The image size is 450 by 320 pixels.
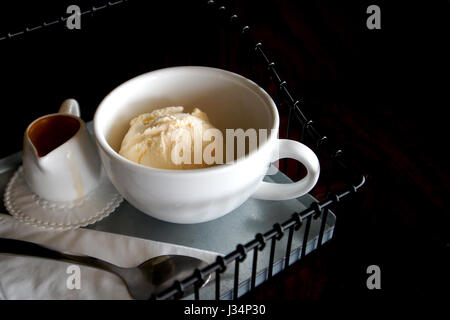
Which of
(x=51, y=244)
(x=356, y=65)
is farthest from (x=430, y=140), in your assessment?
(x=51, y=244)

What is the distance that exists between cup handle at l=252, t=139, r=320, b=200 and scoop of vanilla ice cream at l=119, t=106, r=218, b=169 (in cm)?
6

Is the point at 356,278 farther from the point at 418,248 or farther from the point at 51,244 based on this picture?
the point at 51,244

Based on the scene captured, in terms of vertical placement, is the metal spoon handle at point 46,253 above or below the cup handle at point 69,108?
below

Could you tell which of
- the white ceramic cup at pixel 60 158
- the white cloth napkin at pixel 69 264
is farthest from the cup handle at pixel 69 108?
the white cloth napkin at pixel 69 264

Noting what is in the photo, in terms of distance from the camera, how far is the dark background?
0.48 metres

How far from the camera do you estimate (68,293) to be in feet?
1.25

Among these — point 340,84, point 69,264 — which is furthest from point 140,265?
point 340,84

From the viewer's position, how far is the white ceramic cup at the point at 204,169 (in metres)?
0.37

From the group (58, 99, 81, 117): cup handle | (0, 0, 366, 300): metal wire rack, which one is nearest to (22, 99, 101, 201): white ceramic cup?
(58, 99, 81, 117): cup handle

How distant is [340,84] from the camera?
73cm

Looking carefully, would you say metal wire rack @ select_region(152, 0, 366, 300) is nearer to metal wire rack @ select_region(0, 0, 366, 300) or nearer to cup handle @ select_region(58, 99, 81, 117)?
metal wire rack @ select_region(0, 0, 366, 300)

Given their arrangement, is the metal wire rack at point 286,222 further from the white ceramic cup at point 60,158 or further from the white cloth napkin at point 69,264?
the white ceramic cup at point 60,158

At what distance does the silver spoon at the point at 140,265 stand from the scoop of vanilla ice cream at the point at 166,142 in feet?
0.25

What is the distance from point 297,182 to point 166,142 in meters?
0.11
